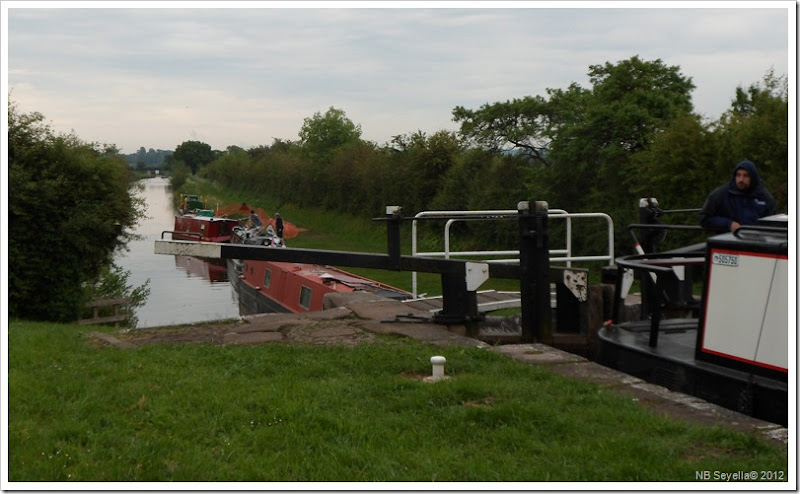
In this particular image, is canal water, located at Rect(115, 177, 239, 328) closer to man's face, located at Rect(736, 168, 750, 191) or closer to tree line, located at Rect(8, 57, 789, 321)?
tree line, located at Rect(8, 57, 789, 321)

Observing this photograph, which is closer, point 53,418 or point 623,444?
point 623,444

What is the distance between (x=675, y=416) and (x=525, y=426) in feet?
2.82

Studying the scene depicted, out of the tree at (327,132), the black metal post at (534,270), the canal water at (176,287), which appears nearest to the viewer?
the black metal post at (534,270)

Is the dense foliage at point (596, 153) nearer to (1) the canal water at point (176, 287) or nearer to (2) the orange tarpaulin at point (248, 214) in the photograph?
(2) the orange tarpaulin at point (248, 214)

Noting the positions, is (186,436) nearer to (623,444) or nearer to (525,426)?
(525,426)

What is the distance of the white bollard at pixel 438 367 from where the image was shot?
523 cm

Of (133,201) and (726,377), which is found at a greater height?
(133,201)

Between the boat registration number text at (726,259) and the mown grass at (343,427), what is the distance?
109 centimetres

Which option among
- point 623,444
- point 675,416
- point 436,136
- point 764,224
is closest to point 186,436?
point 623,444

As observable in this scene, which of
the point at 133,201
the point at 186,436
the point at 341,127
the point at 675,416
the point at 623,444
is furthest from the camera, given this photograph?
the point at 341,127

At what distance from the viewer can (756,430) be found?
420 centimetres

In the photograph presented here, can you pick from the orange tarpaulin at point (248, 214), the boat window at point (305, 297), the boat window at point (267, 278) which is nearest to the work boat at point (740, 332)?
the boat window at point (305, 297)

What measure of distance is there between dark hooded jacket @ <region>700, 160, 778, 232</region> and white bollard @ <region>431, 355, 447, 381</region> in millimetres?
2284

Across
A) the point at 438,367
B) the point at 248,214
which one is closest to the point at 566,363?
the point at 438,367
